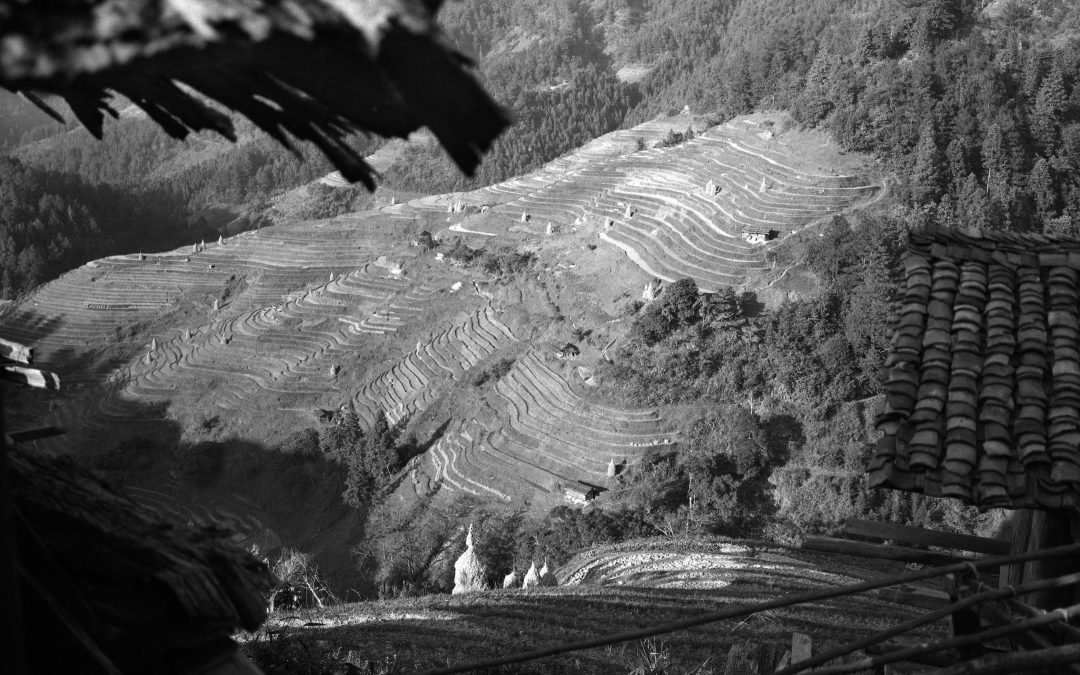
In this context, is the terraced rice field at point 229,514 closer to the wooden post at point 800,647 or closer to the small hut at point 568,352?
the small hut at point 568,352

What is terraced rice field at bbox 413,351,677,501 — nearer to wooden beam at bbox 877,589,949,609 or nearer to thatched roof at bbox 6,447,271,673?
wooden beam at bbox 877,589,949,609

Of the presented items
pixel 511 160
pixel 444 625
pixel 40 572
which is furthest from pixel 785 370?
pixel 511 160

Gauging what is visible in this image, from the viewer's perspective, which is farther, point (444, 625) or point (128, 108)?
point (128, 108)

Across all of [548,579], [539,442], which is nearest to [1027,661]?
[548,579]

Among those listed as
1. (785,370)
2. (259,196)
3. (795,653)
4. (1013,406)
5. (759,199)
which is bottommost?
(795,653)

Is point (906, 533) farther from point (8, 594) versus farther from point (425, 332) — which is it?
point (425, 332)

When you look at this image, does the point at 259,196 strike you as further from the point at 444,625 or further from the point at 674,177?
the point at 444,625
